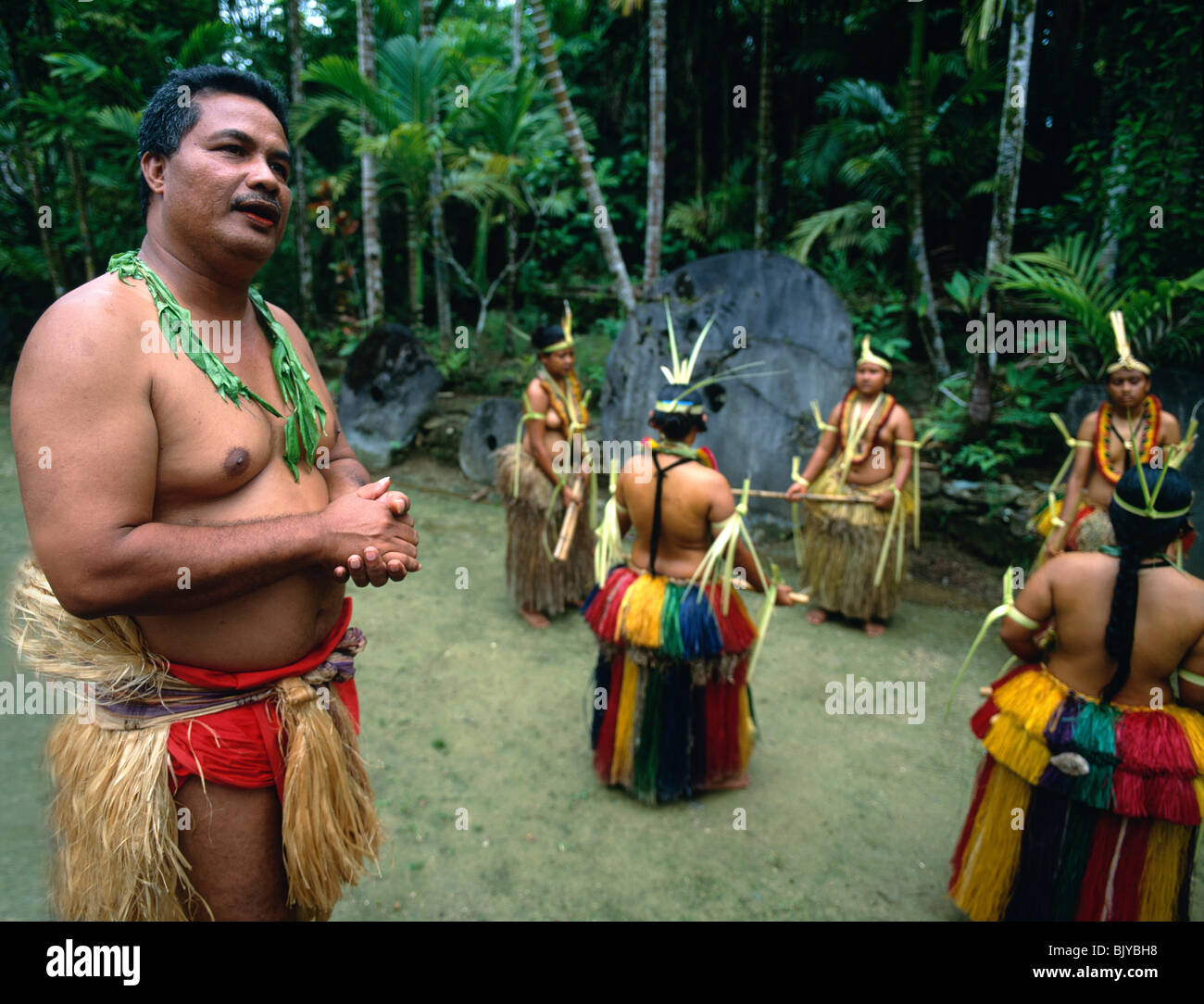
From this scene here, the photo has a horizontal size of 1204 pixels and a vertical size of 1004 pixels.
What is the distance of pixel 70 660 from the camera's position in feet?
4.75

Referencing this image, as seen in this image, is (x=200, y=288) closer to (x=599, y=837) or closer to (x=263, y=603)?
(x=263, y=603)

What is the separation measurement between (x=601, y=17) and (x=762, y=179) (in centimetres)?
438

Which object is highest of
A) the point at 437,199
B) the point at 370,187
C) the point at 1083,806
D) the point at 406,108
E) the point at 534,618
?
the point at 406,108

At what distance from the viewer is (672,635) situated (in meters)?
3.12

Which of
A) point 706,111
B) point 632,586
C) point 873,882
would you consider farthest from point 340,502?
point 706,111

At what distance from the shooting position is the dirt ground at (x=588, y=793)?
2.74m

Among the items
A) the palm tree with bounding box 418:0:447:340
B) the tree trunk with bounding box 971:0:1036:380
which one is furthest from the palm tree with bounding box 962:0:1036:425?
the palm tree with bounding box 418:0:447:340

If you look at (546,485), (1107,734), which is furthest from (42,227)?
(1107,734)

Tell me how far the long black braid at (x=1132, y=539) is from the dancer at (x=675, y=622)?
47.1 inches

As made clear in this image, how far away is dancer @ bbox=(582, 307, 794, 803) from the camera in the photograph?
3.11 metres

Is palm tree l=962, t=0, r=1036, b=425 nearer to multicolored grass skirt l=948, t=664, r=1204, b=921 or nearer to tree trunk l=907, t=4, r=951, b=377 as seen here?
tree trunk l=907, t=4, r=951, b=377

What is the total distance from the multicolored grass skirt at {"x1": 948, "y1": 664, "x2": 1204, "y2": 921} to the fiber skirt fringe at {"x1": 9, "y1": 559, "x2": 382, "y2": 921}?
2044 mm

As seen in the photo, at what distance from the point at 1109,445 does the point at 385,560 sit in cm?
432

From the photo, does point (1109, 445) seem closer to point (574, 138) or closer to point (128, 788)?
point (128, 788)
